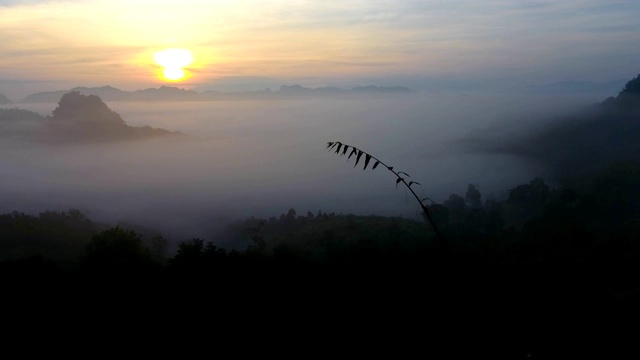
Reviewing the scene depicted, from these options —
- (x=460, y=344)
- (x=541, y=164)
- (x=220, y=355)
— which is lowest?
(x=220, y=355)

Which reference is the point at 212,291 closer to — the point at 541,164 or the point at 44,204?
the point at 44,204

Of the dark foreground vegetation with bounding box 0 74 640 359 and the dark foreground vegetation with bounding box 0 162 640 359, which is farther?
the dark foreground vegetation with bounding box 0 162 640 359

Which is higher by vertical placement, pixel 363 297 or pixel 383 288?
pixel 383 288

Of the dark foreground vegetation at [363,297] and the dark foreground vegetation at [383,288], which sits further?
the dark foreground vegetation at [383,288]

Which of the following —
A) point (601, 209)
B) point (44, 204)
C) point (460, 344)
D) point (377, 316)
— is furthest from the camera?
point (44, 204)

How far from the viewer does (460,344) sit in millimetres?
7469

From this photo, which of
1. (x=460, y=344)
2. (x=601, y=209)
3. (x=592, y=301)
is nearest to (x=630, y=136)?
(x=601, y=209)

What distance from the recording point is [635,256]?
4372 cm

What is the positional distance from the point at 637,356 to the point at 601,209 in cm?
8245

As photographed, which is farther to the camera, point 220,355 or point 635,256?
point 635,256

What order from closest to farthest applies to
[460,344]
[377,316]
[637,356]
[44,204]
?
[460,344]
[637,356]
[377,316]
[44,204]

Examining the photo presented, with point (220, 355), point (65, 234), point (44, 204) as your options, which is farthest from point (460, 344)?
point (44, 204)

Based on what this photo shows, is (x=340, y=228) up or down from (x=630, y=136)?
down

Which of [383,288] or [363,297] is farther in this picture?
[383,288]
